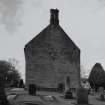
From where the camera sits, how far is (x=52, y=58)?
62.3 meters

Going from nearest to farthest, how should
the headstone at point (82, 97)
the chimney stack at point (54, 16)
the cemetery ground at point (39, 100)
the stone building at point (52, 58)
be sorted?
the cemetery ground at point (39, 100)
the headstone at point (82, 97)
the stone building at point (52, 58)
the chimney stack at point (54, 16)

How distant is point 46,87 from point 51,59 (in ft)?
16.0

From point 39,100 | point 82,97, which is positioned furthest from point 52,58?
point 39,100

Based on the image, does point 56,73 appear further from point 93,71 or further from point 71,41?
point 93,71

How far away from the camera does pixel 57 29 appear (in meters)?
63.3

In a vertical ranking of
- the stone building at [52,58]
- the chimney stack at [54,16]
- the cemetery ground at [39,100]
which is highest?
the chimney stack at [54,16]

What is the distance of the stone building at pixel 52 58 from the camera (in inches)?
2408

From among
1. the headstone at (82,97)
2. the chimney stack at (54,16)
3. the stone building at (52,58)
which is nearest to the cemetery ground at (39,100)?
the headstone at (82,97)

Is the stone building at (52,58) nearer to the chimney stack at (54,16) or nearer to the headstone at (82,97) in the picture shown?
the chimney stack at (54,16)

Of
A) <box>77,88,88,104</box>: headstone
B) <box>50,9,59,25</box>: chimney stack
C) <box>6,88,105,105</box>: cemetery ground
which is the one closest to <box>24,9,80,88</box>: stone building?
<box>50,9,59,25</box>: chimney stack

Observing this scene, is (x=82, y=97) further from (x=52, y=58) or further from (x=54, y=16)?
(x=54, y=16)

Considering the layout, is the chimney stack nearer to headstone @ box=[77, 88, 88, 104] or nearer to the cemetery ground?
the cemetery ground

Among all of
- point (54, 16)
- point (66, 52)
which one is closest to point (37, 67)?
point (66, 52)

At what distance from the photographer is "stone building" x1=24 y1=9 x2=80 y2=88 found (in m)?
61.2
